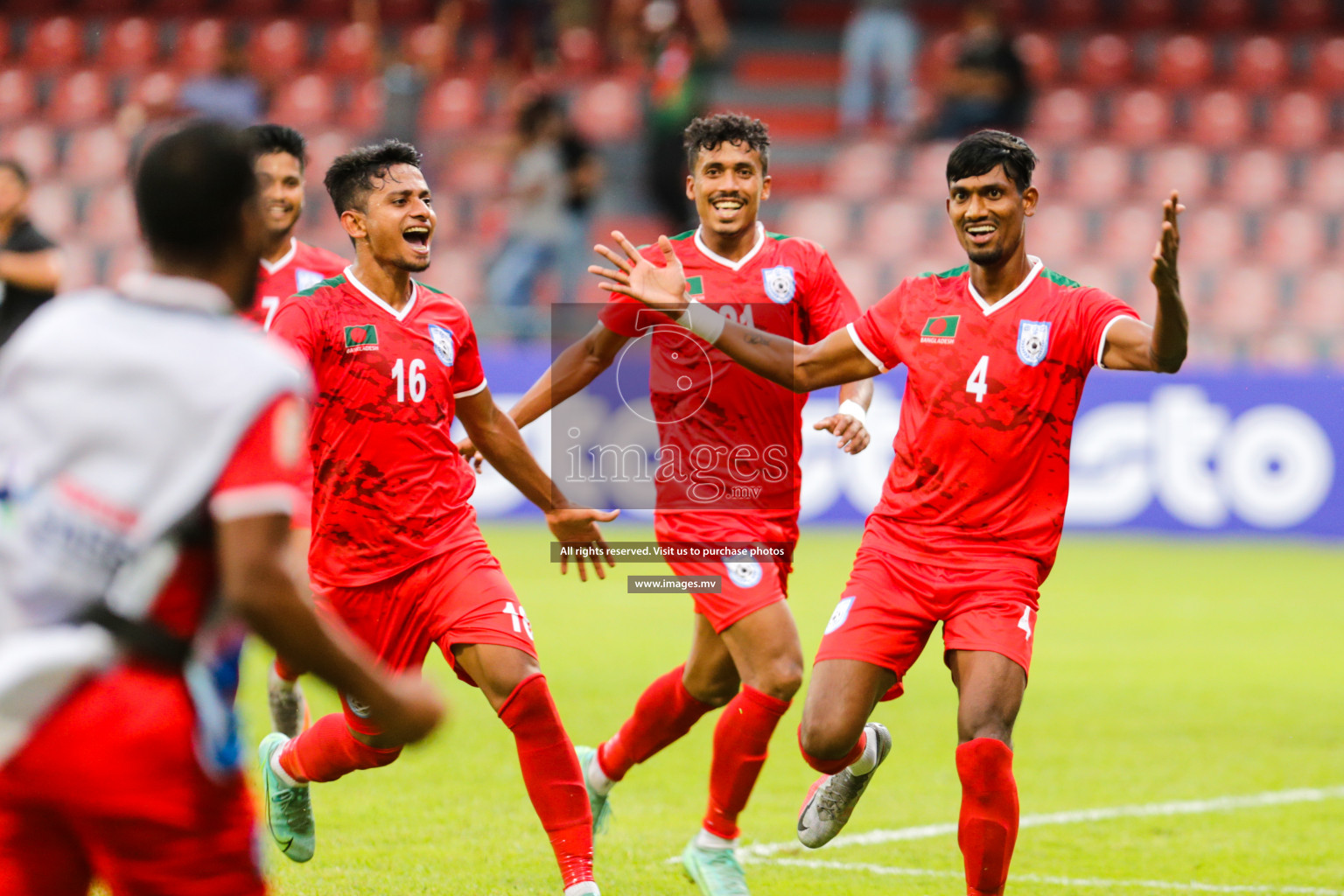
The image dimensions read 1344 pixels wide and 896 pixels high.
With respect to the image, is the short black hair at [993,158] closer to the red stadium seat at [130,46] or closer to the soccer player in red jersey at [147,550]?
the soccer player in red jersey at [147,550]

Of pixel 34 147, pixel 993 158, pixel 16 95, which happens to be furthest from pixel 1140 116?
pixel 993 158

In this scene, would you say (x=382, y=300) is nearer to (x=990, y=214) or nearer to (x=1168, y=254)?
(x=990, y=214)

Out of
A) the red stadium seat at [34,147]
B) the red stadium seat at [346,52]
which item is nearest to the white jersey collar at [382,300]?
the red stadium seat at [346,52]

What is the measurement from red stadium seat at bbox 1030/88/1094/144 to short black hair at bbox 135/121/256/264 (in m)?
19.0

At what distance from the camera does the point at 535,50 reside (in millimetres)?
20094

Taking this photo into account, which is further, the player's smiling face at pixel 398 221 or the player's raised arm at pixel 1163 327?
the player's smiling face at pixel 398 221

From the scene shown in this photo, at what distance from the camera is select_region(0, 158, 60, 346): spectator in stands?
10609mm

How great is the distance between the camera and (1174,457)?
51.4 ft

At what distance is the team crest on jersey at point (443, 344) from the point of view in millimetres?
5723

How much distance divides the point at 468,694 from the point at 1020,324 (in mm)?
5178

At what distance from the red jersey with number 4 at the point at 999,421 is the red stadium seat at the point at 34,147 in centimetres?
1882

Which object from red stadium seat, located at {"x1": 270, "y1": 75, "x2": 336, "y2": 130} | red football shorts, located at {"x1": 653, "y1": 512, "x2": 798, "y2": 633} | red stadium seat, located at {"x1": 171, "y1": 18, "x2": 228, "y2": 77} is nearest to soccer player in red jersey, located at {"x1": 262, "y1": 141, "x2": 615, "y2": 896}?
red football shorts, located at {"x1": 653, "y1": 512, "x2": 798, "y2": 633}

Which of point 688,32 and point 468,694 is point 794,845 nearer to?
point 468,694

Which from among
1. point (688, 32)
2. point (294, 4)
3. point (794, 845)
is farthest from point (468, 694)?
point (294, 4)
